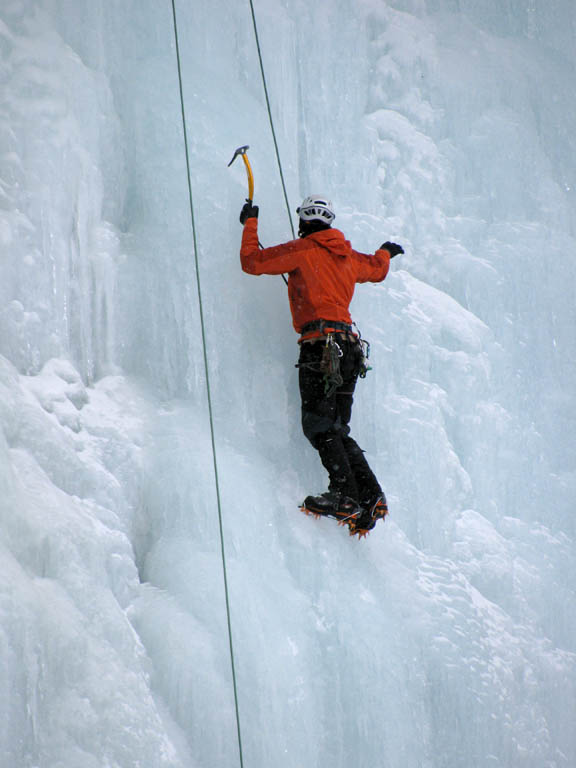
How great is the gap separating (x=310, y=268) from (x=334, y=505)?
1.06 meters

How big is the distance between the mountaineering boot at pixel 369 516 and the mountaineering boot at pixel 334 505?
46mm

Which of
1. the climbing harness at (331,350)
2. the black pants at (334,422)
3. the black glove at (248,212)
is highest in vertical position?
the black glove at (248,212)

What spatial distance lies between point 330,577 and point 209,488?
70cm

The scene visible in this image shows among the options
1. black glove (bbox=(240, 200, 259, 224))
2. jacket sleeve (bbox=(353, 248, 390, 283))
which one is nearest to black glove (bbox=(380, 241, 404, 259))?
jacket sleeve (bbox=(353, 248, 390, 283))

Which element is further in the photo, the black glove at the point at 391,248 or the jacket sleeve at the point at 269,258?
the black glove at the point at 391,248

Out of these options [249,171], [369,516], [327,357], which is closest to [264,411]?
[327,357]

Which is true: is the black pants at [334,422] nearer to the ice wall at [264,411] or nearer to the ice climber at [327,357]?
the ice climber at [327,357]

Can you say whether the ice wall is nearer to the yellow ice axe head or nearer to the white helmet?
the yellow ice axe head

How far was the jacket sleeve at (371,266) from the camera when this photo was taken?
449 centimetres

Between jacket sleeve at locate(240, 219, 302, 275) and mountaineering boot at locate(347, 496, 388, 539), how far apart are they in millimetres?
1116

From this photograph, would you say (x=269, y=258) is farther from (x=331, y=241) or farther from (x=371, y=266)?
(x=371, y=266)

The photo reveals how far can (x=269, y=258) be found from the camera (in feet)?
13.8

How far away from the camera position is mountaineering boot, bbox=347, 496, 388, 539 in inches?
165

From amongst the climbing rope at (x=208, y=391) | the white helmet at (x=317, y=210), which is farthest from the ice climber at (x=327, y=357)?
the climbing rope at (x=208, y=391)
